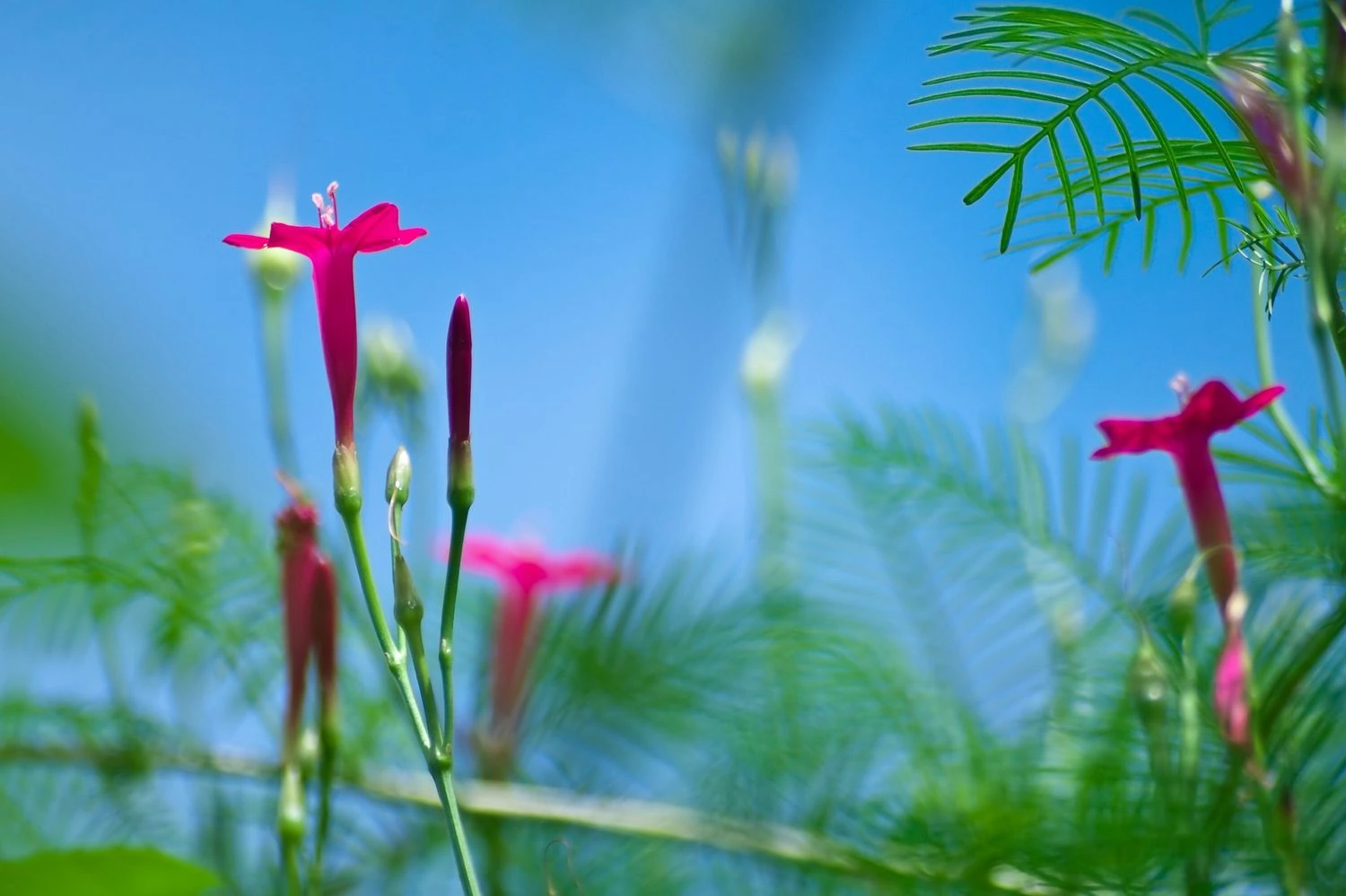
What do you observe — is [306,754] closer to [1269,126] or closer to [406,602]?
[406,602]

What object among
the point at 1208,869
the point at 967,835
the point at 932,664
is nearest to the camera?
the point at 1208,869

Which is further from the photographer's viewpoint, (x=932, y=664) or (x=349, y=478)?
(x=932, y=664)

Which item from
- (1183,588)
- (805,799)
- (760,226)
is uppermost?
(760,226)

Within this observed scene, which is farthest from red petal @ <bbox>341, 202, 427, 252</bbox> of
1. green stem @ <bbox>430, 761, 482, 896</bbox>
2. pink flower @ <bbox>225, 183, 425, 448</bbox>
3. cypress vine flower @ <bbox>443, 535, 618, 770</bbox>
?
cypress vine flower @ <bbox>443, 535, 618, 770</bbox>

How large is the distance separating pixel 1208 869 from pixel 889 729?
227mm

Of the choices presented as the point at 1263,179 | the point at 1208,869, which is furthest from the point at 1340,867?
the point at 1263,179

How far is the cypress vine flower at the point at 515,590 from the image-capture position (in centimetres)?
63

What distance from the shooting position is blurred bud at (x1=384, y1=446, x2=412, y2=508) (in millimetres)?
357

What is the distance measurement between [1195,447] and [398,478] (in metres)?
0.22

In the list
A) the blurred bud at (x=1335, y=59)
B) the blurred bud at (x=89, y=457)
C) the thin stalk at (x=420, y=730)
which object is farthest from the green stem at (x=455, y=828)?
the blurred bud at (x=89, y=457)

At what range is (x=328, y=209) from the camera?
0.43 metres

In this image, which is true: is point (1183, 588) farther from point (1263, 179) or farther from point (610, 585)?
point (610, 585)

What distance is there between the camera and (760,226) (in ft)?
→ 2.14

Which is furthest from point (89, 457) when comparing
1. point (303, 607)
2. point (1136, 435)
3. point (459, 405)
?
point (1136, 435)
